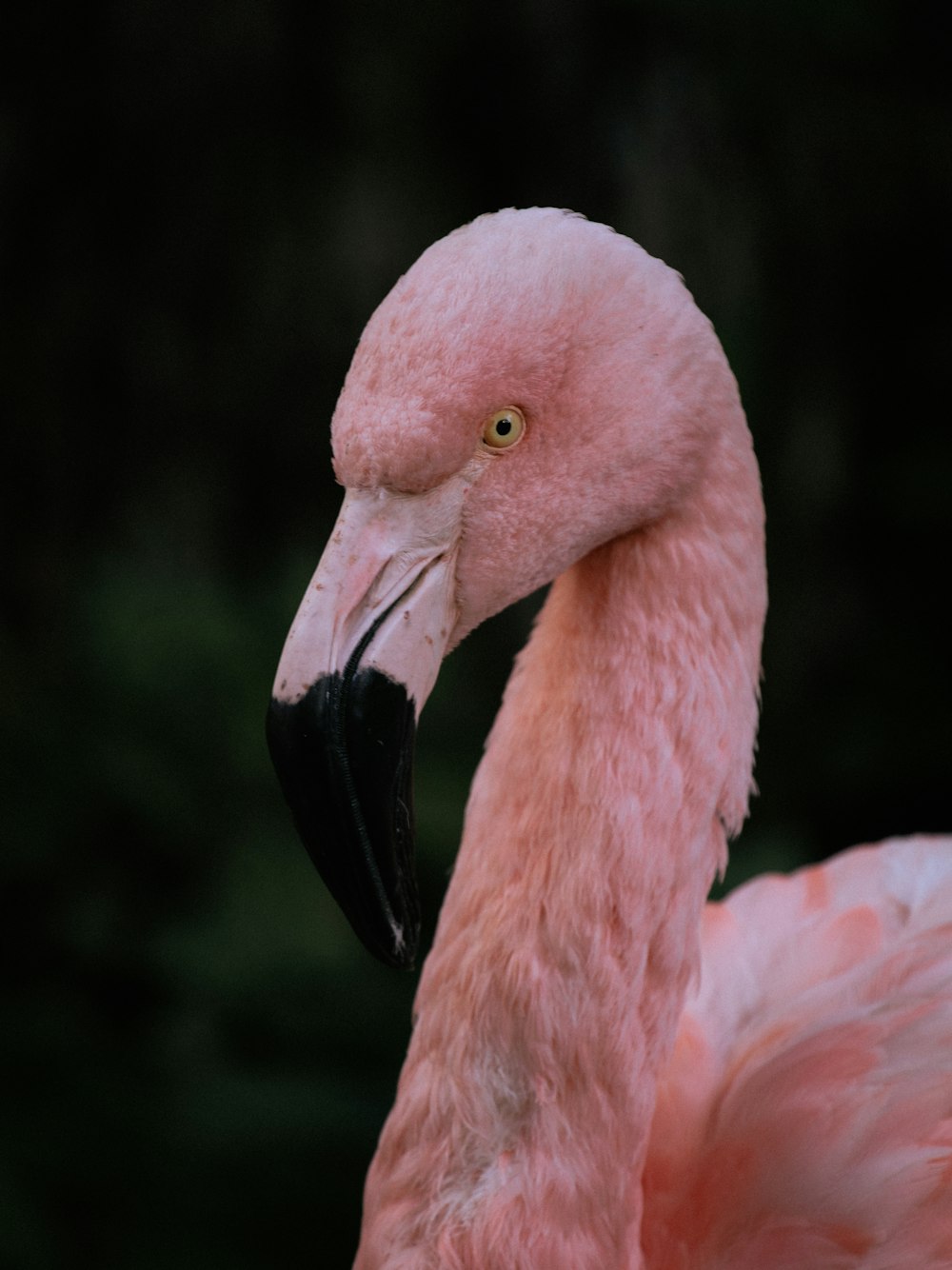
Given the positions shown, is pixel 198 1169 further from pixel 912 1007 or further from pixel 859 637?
pixel 859 637

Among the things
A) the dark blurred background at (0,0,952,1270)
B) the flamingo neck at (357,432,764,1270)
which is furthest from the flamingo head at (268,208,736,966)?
the dark blurred background at (0,0,952,1270)

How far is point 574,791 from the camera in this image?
1278 millimetres

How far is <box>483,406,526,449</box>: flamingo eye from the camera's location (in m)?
1.11

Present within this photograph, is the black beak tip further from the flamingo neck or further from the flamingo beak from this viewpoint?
the flamingo neck

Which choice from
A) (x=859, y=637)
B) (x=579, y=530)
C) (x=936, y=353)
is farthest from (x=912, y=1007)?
(x=936, y=353)

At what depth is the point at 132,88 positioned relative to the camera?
285 centimetres

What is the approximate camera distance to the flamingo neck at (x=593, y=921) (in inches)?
49.5

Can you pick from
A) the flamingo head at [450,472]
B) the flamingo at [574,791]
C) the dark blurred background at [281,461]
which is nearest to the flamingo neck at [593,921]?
the flamingo at [574,791]

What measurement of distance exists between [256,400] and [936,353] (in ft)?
5.75

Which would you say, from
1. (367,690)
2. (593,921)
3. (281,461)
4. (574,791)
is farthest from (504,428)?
(281,461)

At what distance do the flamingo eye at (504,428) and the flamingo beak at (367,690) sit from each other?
1.6 inches

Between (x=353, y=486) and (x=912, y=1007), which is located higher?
(x=353, y=486)

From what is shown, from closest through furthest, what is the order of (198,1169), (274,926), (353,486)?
(353,486), (198,1169), (274,926)

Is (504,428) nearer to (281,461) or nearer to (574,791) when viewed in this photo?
(574,791)
